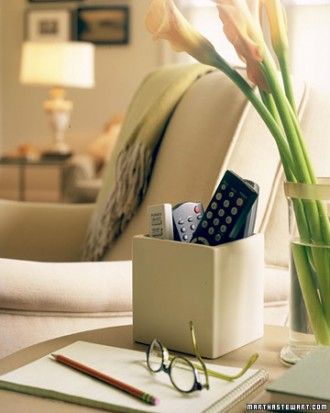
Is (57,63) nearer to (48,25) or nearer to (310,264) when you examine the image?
(48,25)

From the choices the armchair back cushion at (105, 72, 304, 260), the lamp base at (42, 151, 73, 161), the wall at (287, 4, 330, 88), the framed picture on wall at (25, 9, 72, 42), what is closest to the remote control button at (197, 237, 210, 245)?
the armchair back cushion at (105, 72, 304, 260)

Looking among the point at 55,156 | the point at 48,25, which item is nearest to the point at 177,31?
the point at 55,156

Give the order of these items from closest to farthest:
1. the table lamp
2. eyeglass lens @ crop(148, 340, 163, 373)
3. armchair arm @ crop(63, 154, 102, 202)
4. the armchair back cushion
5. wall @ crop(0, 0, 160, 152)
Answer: eyeglass lens @ crop(148, 340, 163, 373)
the armchair back cushion
armchair arm @ crop(63, 154, 102, 202)
the table lamp
wall @ crop(0, 0, 160, 152)

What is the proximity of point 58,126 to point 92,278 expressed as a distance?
4.10 metres

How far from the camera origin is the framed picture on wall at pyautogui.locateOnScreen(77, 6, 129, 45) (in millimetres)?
5812

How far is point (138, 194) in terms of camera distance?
1769 mm

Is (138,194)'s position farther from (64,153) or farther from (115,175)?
(64,153)

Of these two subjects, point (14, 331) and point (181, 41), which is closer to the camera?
point (181, 41)

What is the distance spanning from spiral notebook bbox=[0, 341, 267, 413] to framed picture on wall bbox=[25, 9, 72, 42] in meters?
5.31

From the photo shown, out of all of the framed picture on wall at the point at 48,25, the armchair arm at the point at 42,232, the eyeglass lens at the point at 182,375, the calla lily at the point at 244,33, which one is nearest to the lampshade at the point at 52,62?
the framed picture on wall at the point at 48,25

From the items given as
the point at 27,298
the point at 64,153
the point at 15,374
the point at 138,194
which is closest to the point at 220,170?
the point at 138,194

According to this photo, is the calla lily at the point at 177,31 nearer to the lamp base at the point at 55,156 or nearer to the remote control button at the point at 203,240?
the remote control button at the point at 203,240

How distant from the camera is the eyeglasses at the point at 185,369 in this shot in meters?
0.89

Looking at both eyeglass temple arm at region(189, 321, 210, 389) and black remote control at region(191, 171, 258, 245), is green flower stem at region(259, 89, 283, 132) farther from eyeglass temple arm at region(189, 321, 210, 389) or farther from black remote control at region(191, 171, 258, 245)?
eyeglass temple arm at region(189, 321, 210, 389)
